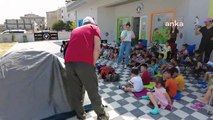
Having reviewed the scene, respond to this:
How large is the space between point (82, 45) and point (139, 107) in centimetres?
154

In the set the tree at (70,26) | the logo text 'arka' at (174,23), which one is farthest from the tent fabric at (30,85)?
the tree at (70,26)

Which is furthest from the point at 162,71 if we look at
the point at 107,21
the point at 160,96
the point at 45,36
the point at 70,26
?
the point at 70,26

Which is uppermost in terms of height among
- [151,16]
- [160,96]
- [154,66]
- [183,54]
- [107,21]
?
[107,21]

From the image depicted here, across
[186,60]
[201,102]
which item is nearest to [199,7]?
[186,60]

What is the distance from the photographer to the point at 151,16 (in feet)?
23.1

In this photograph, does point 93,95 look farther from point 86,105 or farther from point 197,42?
point 197,42

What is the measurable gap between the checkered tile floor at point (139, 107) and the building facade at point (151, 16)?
2.56 m

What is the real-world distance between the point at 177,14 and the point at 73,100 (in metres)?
5.24

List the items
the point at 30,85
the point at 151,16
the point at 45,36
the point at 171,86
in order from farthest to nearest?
the point at 45,36
the point at 151,16
the point at 171,86
the point at 30,85

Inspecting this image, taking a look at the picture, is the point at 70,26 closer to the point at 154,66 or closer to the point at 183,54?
the point at 154,66

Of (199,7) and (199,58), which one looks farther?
(199,7)

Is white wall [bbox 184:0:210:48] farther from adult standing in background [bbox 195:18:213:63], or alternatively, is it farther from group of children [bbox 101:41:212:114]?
group of children [bbox 101:41:212:114]

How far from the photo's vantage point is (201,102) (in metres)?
2.92

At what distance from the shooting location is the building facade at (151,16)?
5101 mm
